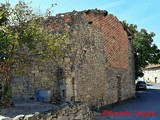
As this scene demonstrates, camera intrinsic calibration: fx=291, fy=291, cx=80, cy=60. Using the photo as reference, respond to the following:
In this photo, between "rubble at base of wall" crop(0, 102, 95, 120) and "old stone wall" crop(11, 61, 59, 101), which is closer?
"rubble at base of wall" crop(0, 102, 95, 120)

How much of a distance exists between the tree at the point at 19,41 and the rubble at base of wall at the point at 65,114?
2005 millimetres

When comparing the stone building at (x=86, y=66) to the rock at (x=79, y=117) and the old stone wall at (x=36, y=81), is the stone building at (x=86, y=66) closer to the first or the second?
the old stone wall at (x=36, y=81)

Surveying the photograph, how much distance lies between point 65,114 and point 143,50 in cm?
2383

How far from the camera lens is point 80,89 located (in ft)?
48.2

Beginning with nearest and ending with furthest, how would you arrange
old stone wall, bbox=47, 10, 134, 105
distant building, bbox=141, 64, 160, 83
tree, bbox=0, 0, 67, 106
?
tree, bbox=0, 0, 67, 106, old stone wall, bbox=47, 10, 134, 105, distant building, bbox=141, 64, 160, 83

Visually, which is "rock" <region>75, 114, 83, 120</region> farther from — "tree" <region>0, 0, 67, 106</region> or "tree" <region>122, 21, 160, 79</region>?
"tree" <region>122, 21, 160, 79</region>

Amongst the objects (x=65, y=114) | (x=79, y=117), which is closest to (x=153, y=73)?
(x=79, y=117)

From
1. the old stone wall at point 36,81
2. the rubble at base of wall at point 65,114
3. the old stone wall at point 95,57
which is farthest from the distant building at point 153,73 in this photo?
the rubble at base of wall at point 65,114

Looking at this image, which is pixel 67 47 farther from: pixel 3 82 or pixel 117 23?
pixel 117 23

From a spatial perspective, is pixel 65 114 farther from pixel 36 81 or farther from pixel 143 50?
pixel 143 50

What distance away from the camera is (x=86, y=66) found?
51.2ft

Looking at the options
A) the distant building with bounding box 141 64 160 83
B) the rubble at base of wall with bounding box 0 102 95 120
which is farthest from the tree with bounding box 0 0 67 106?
the distant building with bounding box 141 64 160 83

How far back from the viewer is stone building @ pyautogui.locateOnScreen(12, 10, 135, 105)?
13.9m

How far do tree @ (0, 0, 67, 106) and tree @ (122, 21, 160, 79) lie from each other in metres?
21.1
